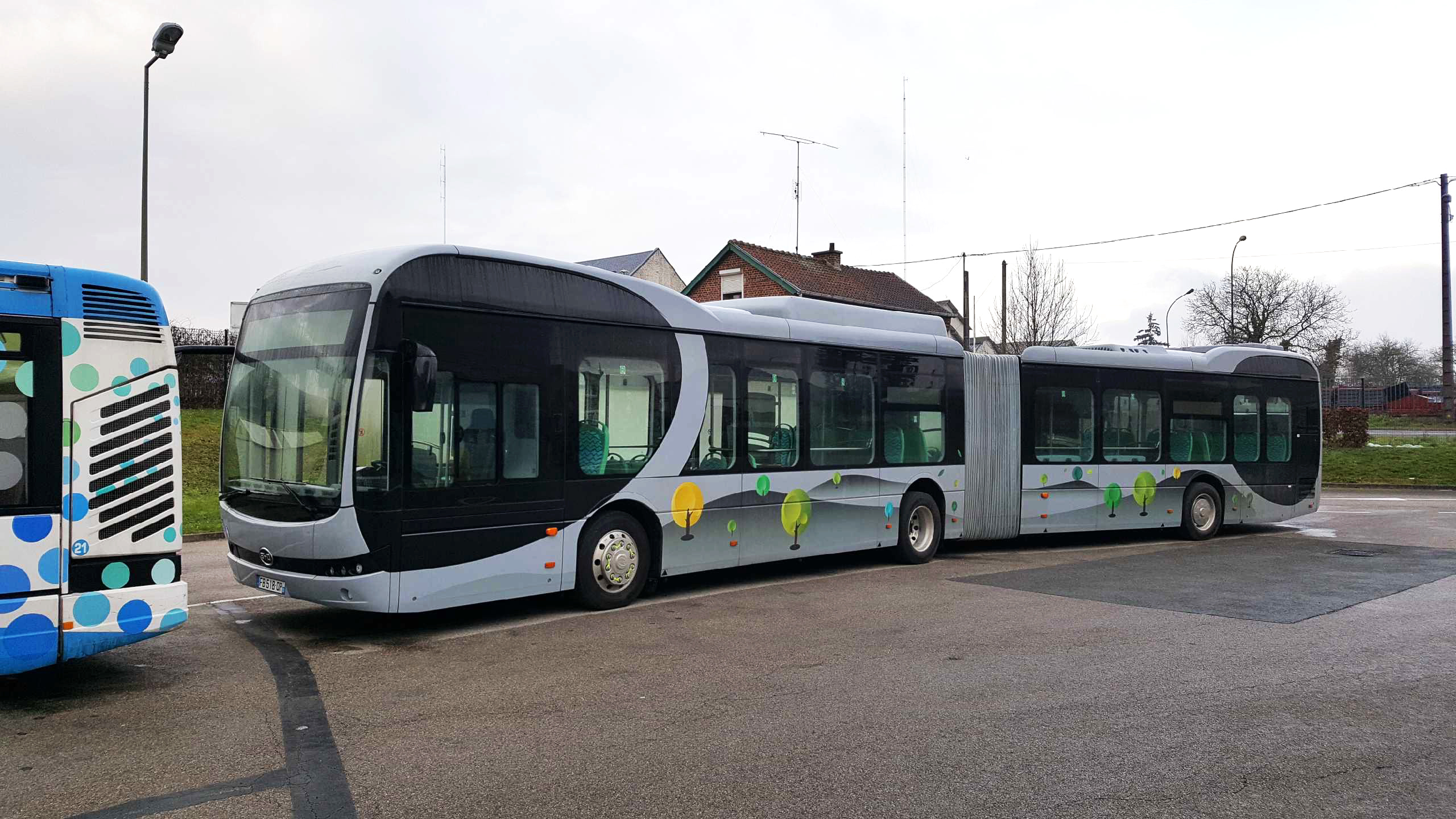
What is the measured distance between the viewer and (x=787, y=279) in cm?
4300

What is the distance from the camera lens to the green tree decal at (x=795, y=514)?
37.8ft

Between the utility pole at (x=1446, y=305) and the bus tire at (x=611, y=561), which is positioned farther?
the utility pole at (x=1446, y=305)

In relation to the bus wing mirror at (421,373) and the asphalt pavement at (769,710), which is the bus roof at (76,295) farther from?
the asphalt pavement at (769,710)

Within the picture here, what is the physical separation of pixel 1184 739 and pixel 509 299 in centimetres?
604

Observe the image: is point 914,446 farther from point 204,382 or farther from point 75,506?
point 204,382

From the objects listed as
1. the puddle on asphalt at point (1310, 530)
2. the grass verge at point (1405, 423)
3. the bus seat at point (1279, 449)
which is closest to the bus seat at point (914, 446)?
the bus seat at point (1279, 449)

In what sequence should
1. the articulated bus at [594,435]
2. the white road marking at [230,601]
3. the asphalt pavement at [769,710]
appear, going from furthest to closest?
the white road marking at [230,601], the articulated bus at [594,435], the asphalt pavement at [769,710]

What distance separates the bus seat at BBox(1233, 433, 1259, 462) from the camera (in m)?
17.2

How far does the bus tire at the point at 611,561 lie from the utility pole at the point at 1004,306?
30.9 metres

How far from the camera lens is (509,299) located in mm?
8938

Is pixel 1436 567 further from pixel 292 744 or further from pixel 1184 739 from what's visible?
pixel 292 744

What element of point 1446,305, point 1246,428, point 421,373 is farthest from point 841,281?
point 421,373

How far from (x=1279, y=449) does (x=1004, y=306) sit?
71.2 ft

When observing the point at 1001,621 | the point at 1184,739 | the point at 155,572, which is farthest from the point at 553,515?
the point at 1184,739
